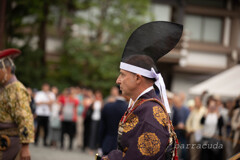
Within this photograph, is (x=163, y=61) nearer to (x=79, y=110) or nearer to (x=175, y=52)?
(x=175, y=52)

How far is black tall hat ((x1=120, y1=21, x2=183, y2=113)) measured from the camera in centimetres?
359

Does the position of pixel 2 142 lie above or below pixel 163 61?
above

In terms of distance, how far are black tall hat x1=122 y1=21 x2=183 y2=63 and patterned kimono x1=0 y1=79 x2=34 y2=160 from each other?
196 cm

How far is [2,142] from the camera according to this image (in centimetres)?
523

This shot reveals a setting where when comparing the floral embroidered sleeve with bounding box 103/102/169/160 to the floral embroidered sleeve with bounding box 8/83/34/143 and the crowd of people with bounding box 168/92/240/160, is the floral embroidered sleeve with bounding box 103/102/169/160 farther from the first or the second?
the crowd of people with bounding box 168/92/240/160

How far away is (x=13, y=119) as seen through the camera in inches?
206

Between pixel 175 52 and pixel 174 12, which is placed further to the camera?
pixel 174 12

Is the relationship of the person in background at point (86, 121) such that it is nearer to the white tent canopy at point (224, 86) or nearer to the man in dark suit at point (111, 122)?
the white tent canopy at point (224, 86)

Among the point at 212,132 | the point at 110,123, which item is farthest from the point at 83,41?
the point at 110,123

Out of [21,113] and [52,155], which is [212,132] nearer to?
[52,155]

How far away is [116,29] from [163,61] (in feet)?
17.9

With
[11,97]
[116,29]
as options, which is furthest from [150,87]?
[116,29]

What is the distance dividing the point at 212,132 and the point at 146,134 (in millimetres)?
7224

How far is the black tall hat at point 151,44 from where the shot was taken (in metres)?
3.59
